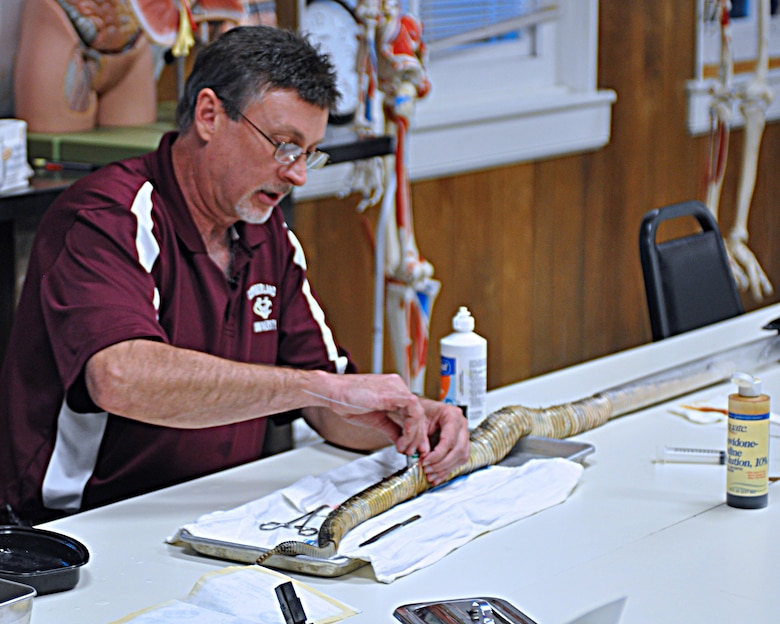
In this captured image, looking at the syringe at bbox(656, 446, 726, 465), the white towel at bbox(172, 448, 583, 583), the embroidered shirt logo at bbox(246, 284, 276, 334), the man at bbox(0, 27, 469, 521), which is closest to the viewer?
the white towel at bbox(172, 448, 583, 583)

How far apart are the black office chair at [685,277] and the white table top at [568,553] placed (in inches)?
28.3

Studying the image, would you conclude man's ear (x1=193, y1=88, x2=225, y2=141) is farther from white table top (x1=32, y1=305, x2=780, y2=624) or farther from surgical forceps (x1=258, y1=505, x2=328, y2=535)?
surgical forceps (x1=258, y1=505, x2=328, y2=535)

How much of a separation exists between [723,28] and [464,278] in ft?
4.40

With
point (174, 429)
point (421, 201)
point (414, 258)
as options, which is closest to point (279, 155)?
point (174, 429)

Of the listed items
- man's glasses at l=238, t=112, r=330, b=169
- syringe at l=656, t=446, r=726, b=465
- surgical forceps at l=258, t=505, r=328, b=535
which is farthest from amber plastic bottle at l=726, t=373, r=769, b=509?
man's glasses at l=238, t=112, r=330, b=169

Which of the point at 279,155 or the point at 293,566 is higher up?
the point at 279,155

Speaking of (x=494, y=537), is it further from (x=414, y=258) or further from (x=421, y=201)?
(x=421, y=201)

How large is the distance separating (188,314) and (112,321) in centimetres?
23

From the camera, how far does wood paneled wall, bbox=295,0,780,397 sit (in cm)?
361

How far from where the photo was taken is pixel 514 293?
13.6ft

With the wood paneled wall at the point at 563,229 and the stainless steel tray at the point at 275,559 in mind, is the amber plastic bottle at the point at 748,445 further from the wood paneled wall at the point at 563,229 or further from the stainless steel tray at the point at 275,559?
the wood paneled wall at the point at 563,229

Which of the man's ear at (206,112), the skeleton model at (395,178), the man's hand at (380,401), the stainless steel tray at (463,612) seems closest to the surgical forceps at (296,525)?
the man's hand at (380,401)

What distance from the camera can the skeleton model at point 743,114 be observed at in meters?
4.34

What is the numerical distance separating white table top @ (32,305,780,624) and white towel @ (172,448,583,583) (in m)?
0.02
